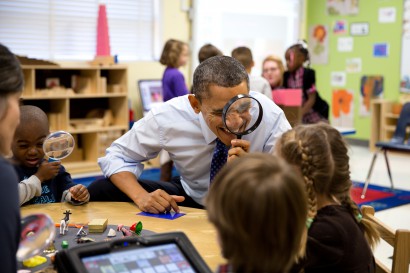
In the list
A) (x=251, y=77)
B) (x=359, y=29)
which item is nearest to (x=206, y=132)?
(x=251, y=77)

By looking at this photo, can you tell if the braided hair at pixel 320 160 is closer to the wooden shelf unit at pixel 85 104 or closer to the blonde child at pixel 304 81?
the blonde child at pixel 304 81

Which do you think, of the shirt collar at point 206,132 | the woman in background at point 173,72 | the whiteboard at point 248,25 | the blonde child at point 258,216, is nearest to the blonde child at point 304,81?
the woman in background at point 173,72

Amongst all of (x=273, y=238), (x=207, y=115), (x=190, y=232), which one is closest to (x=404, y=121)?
(x=207, y=115)

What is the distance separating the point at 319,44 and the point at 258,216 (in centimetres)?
875

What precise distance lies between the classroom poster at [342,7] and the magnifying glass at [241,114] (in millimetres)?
7357

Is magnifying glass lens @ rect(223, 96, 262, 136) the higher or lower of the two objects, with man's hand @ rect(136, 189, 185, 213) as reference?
higher

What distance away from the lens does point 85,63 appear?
6750 mm

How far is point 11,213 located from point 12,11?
5.74 metres

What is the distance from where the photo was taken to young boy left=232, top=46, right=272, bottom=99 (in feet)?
16.7

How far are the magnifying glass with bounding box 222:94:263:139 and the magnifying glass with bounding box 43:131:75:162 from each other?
58 centimetres

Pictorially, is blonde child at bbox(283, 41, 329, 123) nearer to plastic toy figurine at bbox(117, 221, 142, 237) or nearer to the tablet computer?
plastic toy figurine at bbox(117, 221, 142, 237)

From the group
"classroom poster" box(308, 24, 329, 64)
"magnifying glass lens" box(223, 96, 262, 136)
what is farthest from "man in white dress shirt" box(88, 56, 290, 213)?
"classroom poster" box(308, 24, 329, 64)

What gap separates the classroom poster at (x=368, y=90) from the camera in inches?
335

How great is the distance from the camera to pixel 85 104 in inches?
273
